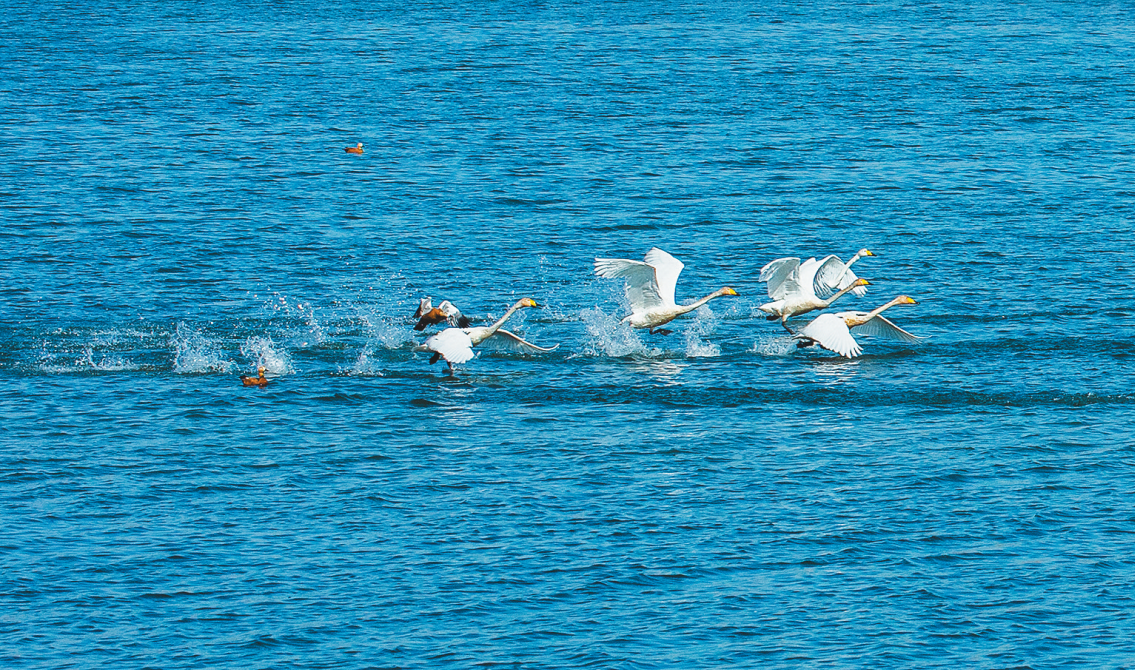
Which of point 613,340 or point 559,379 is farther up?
point 613,340

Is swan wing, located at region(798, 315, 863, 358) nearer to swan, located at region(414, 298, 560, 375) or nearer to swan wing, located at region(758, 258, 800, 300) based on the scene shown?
swan wing, located at region(758, 258, 800, 300)

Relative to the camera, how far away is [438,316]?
1040 inches

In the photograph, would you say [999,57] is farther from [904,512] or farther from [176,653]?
[176,653]

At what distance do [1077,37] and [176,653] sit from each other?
48099 mm

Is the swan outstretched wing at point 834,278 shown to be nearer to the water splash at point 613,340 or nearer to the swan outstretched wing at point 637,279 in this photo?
the swan outstretched wing at point 637,279

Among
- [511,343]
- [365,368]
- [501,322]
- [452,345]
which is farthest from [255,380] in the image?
[511,343]

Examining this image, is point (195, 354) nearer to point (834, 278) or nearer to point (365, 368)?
point (365, 368)

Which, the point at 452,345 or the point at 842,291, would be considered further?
the point at 842,291

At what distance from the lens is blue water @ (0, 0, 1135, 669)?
1802 cm

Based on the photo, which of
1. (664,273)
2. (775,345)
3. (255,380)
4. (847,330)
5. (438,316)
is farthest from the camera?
(775,345)

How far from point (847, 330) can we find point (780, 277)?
6.02 ft

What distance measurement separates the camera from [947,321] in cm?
2873

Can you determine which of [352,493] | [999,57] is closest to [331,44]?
[999,57]

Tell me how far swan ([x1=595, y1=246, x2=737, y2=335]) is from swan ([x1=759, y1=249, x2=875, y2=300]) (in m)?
1.34
